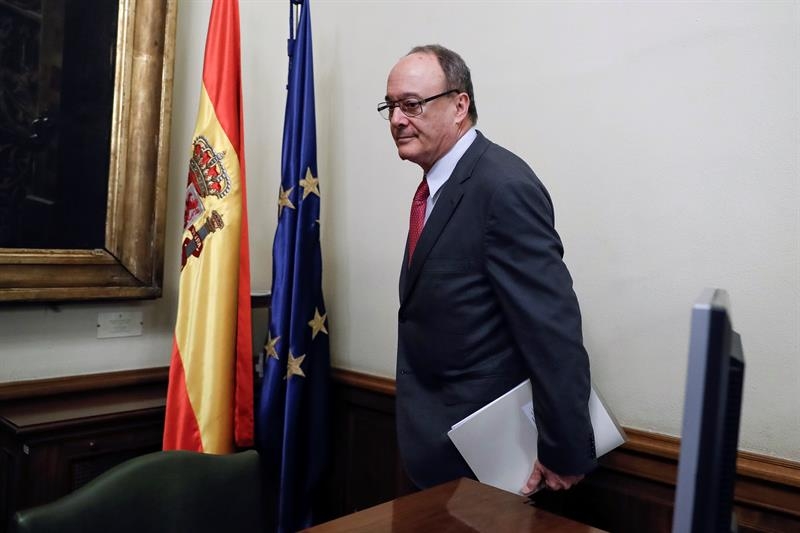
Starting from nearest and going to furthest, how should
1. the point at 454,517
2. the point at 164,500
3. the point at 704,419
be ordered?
the point at 704,419 < the point at 454,517 < the point at 164,500

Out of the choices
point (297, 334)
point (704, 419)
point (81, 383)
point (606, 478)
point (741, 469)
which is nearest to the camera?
point (704, 419)

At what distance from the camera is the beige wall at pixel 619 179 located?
1.56 meters

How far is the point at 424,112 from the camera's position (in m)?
1.70

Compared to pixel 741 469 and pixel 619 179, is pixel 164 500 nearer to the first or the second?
pixel 741 469

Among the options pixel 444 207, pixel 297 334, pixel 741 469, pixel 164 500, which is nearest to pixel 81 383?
Result: pixel 297 334

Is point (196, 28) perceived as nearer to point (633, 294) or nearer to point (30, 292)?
point (30, 292)

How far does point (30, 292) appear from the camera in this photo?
6.77 ft

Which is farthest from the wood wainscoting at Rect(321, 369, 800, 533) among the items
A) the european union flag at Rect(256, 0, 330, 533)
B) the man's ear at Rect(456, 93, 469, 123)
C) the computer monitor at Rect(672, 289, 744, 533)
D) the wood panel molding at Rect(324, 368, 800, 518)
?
the computer monitor at Rect(672, 289, 744, 533)

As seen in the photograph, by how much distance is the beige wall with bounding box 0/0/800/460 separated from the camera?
1.56 m

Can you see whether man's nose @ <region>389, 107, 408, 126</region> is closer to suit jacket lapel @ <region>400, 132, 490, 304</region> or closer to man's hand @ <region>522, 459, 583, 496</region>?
suit jacket lapel @ <region>400, 132, 490, 304</region>

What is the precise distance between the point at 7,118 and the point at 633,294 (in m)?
1.94

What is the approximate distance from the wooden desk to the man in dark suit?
0.30m

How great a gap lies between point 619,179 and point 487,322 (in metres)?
0.62

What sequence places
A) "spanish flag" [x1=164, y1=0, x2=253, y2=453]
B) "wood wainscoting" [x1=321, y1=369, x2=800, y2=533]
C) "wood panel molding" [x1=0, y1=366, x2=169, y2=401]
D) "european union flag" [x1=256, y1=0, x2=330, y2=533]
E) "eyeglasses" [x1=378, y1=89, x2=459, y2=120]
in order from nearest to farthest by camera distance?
"wood wainscoting" [x1=321, y1=369, x2=800, y2=533] → "eyeglasses" [x1=378, y1=89, x2=459, y2=120] → "wood panel molding" [x1=0, y1=366, x2=169, y2=401] → "spanish flag" [x1=164, y1=0, x2=253, y2=453] → "european union flag" [x1=256, y1=0, x2=330, y2=533]
